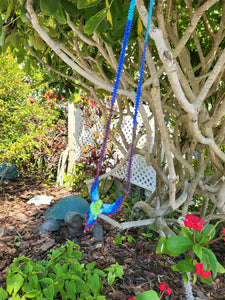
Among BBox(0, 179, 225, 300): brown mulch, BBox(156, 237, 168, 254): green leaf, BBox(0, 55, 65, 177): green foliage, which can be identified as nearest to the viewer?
BBox(156, 237, 168, 254): green leaf

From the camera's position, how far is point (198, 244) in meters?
1.56

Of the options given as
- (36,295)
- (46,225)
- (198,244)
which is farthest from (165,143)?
(46,225)

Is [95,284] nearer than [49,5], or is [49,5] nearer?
[49,5]

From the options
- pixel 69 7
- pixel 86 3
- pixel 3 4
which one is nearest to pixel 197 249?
pixel 86 3

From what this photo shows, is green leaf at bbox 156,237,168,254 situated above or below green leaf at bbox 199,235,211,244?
below

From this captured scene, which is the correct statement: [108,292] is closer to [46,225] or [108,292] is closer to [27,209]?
[46,225]

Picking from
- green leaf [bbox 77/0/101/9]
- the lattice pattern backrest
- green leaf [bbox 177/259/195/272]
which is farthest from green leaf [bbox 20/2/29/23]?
the lattice pattern backrest

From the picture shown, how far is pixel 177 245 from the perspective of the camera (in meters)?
1.56

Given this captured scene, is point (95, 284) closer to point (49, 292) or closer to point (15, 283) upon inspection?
point (49, 292)

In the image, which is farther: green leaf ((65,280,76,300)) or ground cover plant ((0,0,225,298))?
green leaf ((65,280,76,300))

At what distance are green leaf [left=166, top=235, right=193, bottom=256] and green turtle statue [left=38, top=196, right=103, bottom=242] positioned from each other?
3.54ft

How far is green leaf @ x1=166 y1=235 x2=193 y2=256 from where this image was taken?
1538 millimetres

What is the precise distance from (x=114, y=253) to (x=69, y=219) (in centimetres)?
50

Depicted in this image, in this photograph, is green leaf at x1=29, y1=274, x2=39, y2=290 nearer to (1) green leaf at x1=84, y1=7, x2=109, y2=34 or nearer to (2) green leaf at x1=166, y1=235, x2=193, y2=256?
(2) green leaf at x1=166, y1=235, x2=193, y2=256
